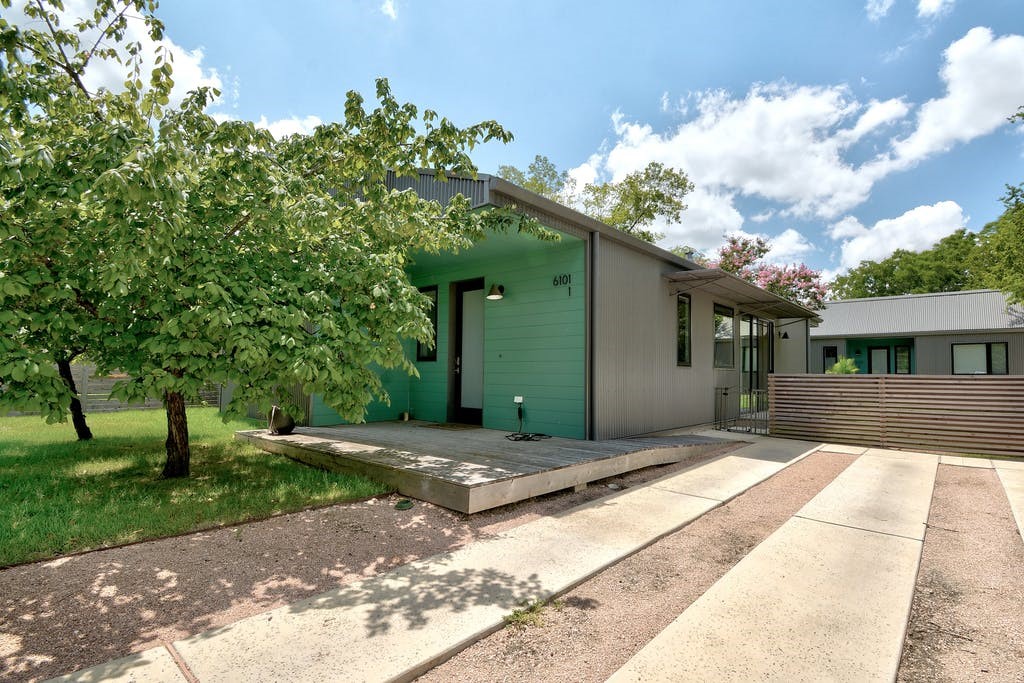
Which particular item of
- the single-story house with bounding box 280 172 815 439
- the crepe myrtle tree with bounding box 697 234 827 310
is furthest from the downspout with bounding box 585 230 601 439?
the crepe myrtle tree with bounding box 697 234 827 310

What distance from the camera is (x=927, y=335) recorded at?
17.5 meters

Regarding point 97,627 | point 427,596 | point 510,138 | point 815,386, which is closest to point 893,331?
point 815,386

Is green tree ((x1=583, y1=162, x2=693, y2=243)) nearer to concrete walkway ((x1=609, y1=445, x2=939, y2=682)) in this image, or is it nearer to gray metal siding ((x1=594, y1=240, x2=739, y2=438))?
gray metal siding ((x1=594, y1=240, x2=739, y2=438))

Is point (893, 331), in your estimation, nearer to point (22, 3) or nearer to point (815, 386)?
point (815, 386)

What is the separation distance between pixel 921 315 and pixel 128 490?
24.4 metres

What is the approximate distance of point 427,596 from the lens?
8.07 ft

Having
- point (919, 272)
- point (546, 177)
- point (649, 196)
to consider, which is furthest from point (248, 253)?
point (919, 272)

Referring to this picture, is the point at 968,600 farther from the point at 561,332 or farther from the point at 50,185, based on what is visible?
the point at 50,185

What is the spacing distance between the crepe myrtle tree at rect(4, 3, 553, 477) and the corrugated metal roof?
67.0 feet

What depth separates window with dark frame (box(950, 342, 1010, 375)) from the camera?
16328mm

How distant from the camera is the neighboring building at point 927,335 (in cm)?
1630

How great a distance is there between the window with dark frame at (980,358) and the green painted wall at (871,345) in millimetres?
1262

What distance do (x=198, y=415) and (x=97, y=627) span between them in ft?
31.7

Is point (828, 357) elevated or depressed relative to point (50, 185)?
depressed
